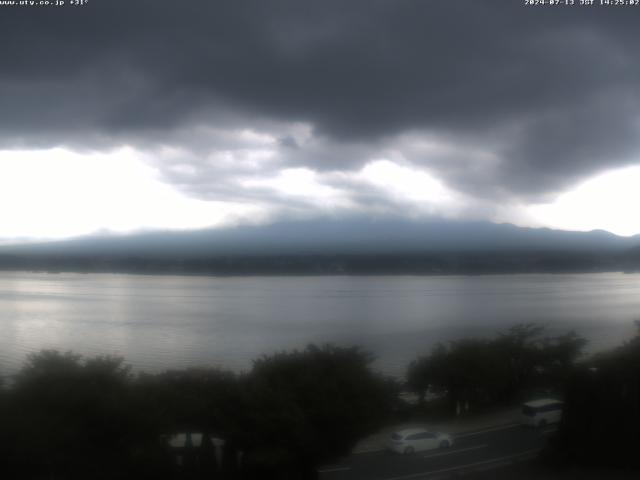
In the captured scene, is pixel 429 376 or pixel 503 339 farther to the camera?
pixel 503 339

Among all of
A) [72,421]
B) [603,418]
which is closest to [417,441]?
[603,418]

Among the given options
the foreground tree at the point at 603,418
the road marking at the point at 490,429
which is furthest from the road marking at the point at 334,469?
the foreground tree at the point at 603,418

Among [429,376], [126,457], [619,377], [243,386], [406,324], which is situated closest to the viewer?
[126,457]

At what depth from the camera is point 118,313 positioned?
9.76m

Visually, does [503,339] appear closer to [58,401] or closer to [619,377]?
[619,377]

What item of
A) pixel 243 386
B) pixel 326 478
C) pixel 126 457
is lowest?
pixel 326 478

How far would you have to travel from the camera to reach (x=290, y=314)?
921 cm

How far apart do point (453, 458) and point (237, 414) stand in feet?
6.07

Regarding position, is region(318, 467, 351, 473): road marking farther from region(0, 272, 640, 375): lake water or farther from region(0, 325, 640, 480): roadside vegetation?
region(0, 272, 640, 375): lake water

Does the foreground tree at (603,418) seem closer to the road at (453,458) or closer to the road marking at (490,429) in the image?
the road at (453,458)

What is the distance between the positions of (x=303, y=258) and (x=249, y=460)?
5.44 m

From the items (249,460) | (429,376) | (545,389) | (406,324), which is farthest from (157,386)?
(406,324)

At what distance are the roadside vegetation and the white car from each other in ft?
0.90

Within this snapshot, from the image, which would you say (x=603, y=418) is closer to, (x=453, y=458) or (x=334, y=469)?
(x=453, y=458)
